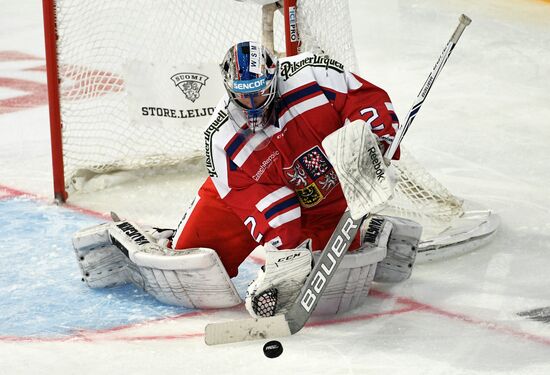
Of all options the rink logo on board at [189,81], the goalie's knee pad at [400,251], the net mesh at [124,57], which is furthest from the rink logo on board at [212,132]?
the rink logo on board at [189,81]

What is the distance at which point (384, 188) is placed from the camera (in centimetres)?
292

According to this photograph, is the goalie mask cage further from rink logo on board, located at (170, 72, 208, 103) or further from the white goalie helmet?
the white goalie helmet

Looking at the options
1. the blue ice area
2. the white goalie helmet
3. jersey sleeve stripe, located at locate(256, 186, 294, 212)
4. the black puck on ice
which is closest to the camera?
the black puck on ice

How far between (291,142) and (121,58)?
4.80 ft

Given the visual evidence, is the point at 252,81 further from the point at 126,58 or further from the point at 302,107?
the point at 126,58

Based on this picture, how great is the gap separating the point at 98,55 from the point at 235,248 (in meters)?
1.48

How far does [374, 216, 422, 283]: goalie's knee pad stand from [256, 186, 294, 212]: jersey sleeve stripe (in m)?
0.36

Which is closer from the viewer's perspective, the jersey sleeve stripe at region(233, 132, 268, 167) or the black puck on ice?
the black puck on ice

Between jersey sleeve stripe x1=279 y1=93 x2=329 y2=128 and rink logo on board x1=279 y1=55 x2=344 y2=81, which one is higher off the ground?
rink logo on board x1=279 y1=55 x2=344 y2=81

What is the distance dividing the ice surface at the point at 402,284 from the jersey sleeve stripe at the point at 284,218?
30cm

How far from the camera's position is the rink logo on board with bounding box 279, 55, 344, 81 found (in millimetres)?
3223

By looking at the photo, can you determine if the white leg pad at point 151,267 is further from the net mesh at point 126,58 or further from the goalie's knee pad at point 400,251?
the net mesh at point 126,58

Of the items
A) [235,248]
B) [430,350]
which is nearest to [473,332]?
[430,350]

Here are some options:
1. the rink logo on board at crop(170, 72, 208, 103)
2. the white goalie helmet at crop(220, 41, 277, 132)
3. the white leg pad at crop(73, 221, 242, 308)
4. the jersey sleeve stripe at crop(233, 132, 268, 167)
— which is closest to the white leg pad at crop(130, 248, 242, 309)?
the white leg pad at crop(73, 221, 242, 308)
